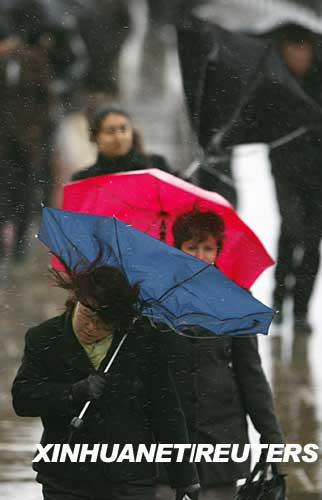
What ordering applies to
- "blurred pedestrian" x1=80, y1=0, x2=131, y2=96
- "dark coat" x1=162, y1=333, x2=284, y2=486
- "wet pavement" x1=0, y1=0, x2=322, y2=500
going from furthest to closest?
"blurred pedestrian" x1=80, y1=0, x2=131, y2=96 < "wet pavement" x1=0, y1=0, x2=322, y2=500 < "dark coat" x1=162, y1=333, x2=284, y2=486

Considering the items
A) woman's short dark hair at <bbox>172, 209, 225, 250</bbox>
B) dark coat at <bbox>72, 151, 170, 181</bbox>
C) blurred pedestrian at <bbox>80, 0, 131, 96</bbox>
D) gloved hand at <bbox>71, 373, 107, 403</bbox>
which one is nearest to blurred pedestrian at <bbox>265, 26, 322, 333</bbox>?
dark coat at <bbox>72, 151, 170, 181</bbox>

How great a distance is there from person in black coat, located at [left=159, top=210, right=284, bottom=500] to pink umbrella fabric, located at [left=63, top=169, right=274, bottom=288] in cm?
33

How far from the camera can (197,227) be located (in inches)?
218

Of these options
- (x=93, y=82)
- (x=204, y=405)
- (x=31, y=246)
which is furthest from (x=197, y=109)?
(x=204, y=405)

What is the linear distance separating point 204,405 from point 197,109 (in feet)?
17.7

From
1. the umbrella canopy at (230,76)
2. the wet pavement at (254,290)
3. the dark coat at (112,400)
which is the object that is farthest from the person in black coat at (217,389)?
the umbrella canopy at (230,76)

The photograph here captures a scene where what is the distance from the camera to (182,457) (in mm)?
4875

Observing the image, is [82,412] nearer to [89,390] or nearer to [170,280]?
[89,390]

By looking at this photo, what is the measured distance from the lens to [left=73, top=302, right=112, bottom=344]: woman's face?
4828 mm

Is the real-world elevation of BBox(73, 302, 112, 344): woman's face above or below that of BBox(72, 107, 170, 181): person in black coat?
below

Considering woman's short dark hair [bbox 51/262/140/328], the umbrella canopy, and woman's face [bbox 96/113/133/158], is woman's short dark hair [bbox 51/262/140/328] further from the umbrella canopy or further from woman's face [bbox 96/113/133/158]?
the umbrella canopy

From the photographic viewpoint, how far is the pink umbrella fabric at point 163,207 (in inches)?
233

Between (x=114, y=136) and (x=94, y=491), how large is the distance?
3823mm

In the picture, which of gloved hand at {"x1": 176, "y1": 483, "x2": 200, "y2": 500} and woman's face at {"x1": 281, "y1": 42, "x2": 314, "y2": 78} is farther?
woman's face at {"x1": 281, "y1": 42, "x2": 314, "y2": 78}
